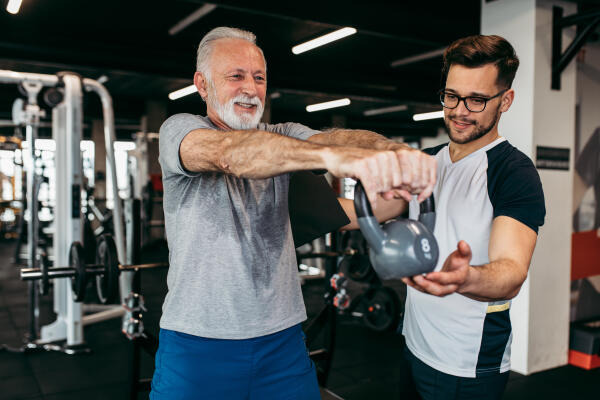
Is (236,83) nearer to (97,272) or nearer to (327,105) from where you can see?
(97,272)

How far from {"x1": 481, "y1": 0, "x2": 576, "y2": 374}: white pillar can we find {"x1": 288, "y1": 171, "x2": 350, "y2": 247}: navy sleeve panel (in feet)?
6.90

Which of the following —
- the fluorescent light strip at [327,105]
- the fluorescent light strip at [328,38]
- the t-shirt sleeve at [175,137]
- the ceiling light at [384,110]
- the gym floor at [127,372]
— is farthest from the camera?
the ceiling light at [384,110]

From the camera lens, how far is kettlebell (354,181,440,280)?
0.80 metres

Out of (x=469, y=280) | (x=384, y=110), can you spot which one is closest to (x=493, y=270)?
(x=469, y=280)

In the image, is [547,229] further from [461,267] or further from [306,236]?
[461,267]

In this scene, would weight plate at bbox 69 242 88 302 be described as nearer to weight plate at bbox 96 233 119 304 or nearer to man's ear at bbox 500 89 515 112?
weight plate at bbox 96 233 119 304

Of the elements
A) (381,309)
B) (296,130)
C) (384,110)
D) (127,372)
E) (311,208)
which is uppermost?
(384,110)

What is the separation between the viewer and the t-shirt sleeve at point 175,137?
1.06m

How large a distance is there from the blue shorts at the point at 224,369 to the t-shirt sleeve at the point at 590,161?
134 inches

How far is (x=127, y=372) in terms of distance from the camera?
322 centimetres

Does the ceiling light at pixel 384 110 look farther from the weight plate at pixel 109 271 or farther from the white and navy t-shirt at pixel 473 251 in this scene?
the white and navy t-shirt at pixel 473 251

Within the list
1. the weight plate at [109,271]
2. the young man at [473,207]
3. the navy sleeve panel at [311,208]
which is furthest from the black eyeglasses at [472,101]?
the weight plate at [109,271]

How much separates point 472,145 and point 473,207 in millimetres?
194

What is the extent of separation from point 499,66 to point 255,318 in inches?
35.6
